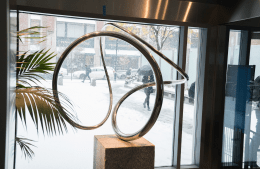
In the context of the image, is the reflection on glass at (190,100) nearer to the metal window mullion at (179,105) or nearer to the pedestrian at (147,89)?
the metal window mullion at (179,105)

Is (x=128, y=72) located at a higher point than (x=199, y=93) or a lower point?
higher

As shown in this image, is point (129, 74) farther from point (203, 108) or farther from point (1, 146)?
point (1, 146)

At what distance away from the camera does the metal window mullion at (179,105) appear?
3.11m

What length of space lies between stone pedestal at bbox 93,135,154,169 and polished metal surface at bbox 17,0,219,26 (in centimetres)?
141

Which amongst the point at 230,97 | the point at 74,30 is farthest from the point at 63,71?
the point at 230,97

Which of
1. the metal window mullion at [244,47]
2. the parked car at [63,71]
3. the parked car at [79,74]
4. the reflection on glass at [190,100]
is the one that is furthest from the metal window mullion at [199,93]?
the parked car at [63,71]

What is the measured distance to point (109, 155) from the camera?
6.69 feet

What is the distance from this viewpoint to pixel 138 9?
2.83 m

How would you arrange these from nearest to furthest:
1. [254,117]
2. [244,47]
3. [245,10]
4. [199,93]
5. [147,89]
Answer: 1. [254,117]
2. [244,47]
3. [245,10]
4. [147,89]
5. [199,93]

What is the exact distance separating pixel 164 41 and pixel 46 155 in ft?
6.65

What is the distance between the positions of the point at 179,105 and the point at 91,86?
118 cm

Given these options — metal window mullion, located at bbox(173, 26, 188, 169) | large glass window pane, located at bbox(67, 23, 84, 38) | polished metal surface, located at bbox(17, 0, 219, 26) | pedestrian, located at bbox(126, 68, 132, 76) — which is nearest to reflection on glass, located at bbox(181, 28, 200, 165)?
metal window mullion, located at bbox(173, 26, 188, 169)

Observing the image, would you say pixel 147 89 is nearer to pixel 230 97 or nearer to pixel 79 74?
pixel 79 74

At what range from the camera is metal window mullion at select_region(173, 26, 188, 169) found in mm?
3107
